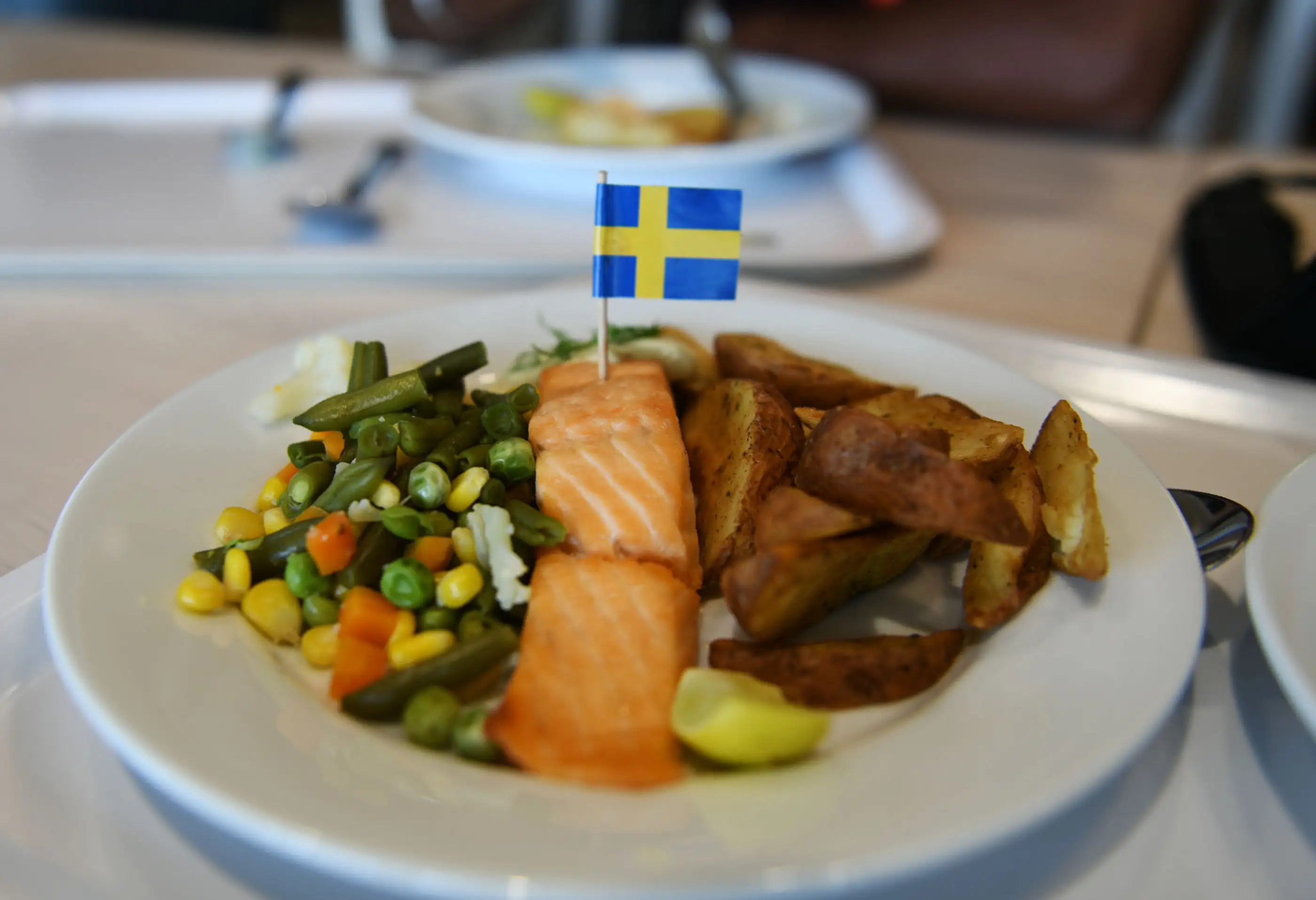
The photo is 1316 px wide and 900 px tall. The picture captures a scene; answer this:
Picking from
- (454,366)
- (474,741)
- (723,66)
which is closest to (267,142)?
(723,66)

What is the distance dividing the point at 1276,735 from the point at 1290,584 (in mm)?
256

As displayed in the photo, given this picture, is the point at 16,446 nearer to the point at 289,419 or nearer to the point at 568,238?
the point at 289,419

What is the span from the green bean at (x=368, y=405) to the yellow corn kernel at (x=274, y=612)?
47 centimetres

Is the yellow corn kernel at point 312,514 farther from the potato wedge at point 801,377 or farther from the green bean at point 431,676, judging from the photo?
the potato wedge at point 801,377

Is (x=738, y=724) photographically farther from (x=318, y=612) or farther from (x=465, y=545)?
(x=318, y=612)

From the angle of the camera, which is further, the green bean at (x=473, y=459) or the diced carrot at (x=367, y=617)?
the green bean at (x=473, y=459)

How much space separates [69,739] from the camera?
1578mm

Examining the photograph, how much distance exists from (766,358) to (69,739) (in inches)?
61.7

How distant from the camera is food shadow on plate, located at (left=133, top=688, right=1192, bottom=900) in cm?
134

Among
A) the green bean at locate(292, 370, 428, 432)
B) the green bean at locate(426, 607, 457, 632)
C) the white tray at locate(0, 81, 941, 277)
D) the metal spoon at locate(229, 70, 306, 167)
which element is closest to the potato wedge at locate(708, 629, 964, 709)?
the green bean at locate(426, 607, 457, 632)

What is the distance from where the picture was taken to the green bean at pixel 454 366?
2.28 meters

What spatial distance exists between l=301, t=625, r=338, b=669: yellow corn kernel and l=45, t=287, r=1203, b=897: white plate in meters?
0.04

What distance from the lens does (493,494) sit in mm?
1974

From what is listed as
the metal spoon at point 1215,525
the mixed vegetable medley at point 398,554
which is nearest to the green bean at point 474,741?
the mixed vegetable medley at point 398,554
